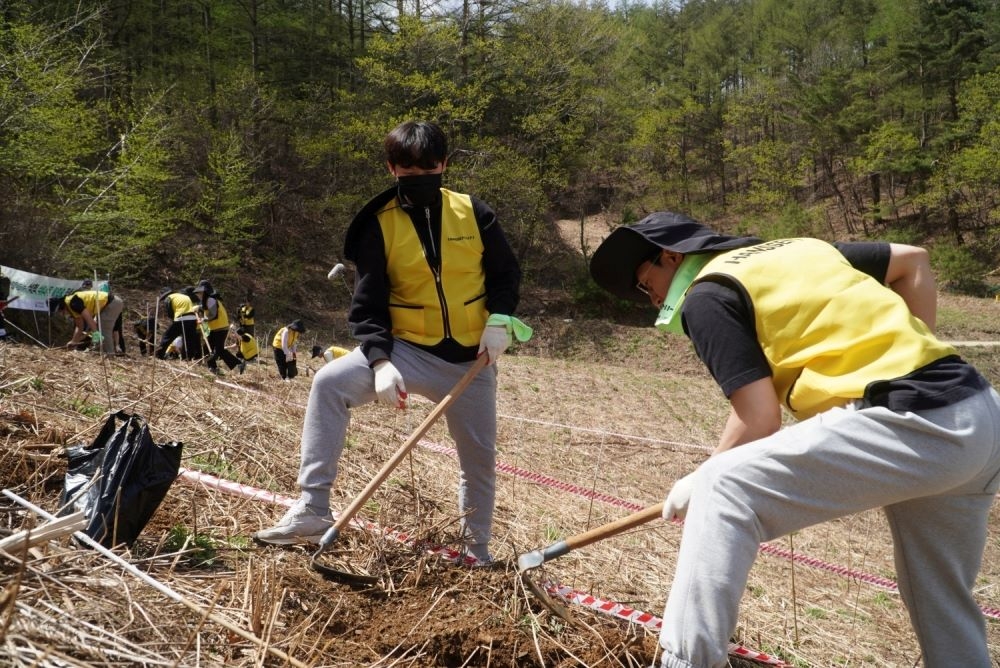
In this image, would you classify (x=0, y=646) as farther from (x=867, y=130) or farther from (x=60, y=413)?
(x=867, y=130)

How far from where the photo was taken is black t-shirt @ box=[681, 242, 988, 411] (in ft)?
6.35

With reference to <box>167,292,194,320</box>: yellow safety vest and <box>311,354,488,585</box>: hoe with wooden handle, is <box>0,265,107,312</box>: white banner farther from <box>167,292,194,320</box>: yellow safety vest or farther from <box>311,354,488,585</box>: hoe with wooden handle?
<box>311,354,488,585</box>: hoe with wooden handle

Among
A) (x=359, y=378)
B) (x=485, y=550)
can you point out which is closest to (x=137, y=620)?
(x=359, y=378)

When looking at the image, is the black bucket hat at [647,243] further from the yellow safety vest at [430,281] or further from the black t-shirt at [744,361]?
the yellow safety vest at [430,281]

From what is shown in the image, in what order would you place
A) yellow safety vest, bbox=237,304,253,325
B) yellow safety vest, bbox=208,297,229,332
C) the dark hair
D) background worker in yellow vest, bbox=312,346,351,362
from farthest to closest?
yellow safety vest, bbox=237,304,253,325 → yellow safety vest, bbox=208,297,229,332 → background worker in yellow vest, bbox=312,346,351,362 → the dark hair

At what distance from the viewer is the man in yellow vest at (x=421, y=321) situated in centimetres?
303

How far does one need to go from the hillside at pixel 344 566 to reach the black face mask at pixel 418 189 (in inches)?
52.6

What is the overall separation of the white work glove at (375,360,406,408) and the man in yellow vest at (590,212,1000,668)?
1143 millimetres

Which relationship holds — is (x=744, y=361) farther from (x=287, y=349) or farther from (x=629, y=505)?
(x=287, y=349)

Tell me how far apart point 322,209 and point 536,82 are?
883 centimetres

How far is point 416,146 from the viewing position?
10.2 feet

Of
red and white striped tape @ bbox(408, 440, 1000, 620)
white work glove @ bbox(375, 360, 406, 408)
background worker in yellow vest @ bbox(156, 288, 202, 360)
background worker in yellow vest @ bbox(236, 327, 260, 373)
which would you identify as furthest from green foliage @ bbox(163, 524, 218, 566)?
background worker in yellow vest @ bbox(236, 327, 260, 373)

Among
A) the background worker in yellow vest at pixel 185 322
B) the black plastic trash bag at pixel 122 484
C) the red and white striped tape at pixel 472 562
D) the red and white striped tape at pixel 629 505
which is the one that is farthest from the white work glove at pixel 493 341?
the background worker in yellow vest at pixel 185 322

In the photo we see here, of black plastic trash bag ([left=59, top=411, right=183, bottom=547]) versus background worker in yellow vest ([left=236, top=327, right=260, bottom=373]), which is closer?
black plastic trash bag ([left=59, top=411, right=183, bottom=547])
